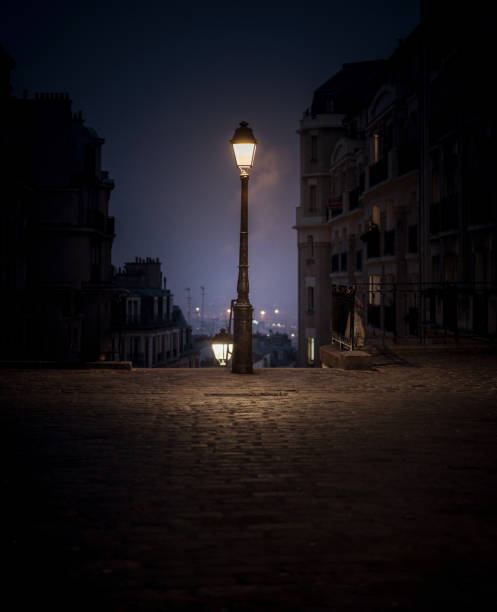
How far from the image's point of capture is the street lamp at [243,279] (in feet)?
39.7

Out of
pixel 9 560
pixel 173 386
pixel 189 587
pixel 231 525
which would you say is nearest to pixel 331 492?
pixel 231 525

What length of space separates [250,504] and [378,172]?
27534mm

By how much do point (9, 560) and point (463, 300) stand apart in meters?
20.3

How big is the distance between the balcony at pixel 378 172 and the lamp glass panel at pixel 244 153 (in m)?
18.0

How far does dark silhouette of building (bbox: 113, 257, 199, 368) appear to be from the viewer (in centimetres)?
4775

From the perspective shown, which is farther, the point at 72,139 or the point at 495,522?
the point at 72,139

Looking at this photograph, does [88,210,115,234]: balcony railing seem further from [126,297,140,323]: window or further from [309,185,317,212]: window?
[309,185,317,212]: window

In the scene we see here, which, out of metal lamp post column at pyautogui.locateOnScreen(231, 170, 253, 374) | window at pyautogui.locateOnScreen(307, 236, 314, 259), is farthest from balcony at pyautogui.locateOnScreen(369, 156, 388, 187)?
metal lamp post column at pyautogui.locateOnScreen(231, 170, 253, 374)

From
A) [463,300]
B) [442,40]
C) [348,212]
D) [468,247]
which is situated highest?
[442,40]

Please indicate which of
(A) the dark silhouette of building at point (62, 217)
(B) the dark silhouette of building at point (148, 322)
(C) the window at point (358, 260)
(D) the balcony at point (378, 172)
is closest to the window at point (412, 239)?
(D) the balcony at point (378, 172)

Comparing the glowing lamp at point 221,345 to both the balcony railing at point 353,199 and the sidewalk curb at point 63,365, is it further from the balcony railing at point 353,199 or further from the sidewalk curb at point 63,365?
the balcony railing at point 353,199

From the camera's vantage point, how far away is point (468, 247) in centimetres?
2158

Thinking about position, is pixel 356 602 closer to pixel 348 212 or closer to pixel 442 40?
pixel 442 40

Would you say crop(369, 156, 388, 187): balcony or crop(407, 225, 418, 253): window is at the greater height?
crop(369, 156, 388, 187): balcony
